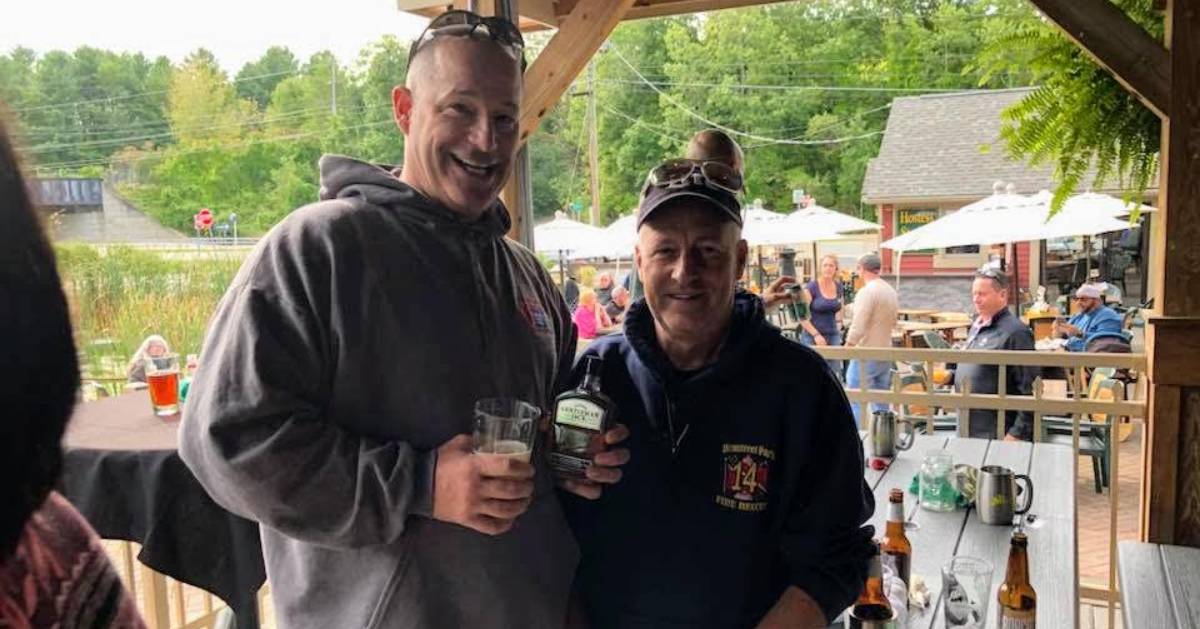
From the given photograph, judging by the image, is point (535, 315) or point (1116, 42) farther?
point (1116, 42)

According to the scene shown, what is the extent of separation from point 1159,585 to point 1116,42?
1709 millimetres

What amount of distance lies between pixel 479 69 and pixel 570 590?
35.4 inches

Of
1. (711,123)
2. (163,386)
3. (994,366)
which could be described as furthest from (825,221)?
(711,123)

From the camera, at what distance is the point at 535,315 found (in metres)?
1.54

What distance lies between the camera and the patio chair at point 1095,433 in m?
5.54

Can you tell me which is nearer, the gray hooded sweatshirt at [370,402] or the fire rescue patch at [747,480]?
the gray hooded sweatshirt at [370,402]

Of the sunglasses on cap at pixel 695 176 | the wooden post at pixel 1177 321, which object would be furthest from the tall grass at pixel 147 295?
the wooden post at pixel 1177 321

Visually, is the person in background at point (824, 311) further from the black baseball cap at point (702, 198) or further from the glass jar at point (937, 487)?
the black baseball cap at point (702, 198)

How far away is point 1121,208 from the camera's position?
9250mm

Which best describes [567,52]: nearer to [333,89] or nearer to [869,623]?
[869,623]

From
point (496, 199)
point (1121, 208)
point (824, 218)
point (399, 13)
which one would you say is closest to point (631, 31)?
point (824, 218)

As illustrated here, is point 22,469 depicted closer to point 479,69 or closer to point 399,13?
point 479,69

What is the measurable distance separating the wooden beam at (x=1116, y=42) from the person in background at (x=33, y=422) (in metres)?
3.00

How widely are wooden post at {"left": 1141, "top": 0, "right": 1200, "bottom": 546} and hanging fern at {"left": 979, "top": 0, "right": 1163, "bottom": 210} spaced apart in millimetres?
172
